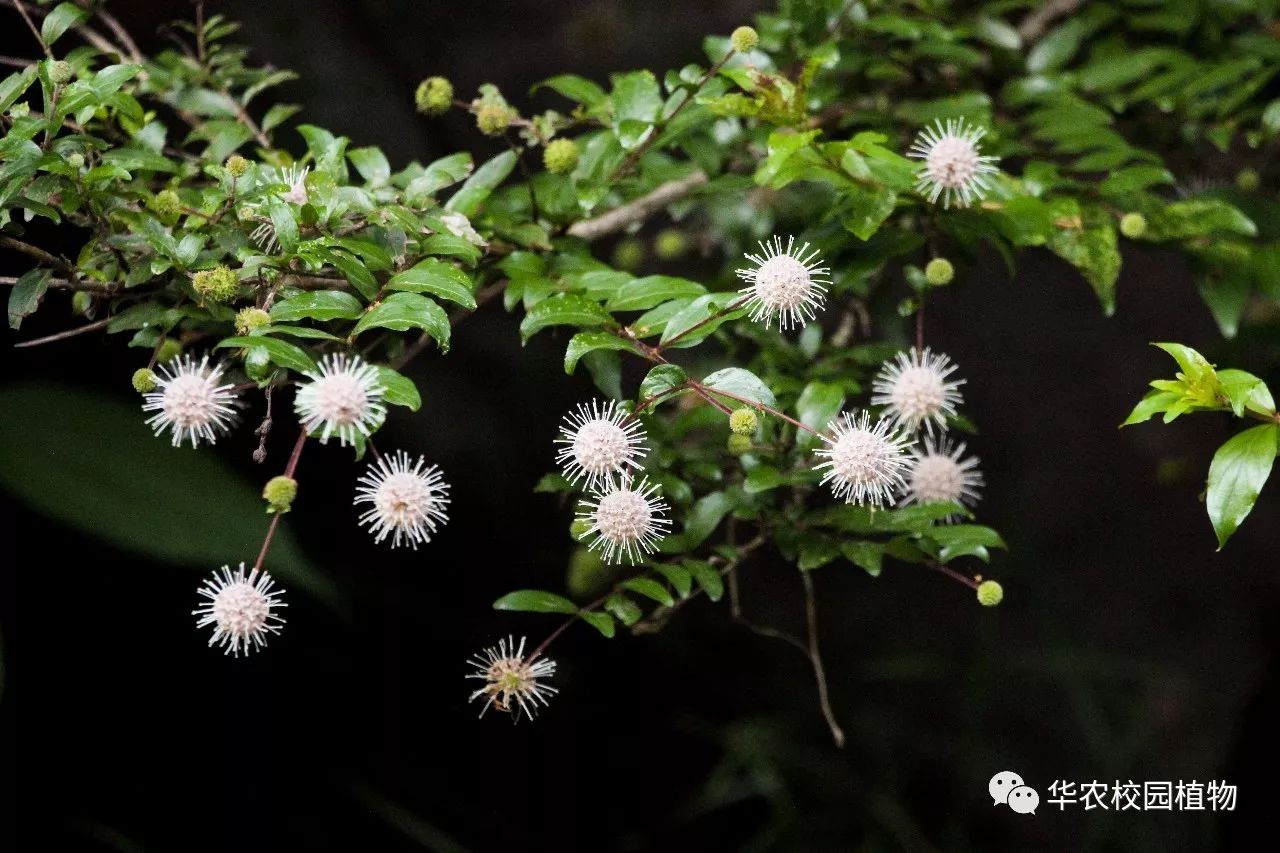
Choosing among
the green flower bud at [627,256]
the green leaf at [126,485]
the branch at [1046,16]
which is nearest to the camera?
the green leaf at [126,485]

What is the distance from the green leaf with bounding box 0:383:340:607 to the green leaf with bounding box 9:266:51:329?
269 millimetres

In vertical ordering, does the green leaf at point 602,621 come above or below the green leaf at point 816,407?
below

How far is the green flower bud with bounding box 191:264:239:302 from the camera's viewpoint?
25.7 inches

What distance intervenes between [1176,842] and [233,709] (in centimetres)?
137

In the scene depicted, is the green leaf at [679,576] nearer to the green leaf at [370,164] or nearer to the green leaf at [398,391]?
the green leaf at [398,391]

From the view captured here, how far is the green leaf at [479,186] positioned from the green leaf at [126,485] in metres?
0.37

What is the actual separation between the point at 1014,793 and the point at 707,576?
481mm

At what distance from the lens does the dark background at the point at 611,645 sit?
50.4 inches

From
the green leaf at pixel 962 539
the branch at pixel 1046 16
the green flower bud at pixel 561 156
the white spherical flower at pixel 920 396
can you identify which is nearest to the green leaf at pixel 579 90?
the green flower bud at pixel 561 156

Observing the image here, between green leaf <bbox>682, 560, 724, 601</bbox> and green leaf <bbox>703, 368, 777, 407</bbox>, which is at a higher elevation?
green leaf <bbox>703, 368, 777, 407</bbox>

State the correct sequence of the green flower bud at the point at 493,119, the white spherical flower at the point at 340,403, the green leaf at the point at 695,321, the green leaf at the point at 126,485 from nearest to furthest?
1. the white spherical flower at the point at 340,403
2. the green leaf at the point at 695,321
3. the green flower bud at the point at 493,119
4. the green leaf at the point at 126,485

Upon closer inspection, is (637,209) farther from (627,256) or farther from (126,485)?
(126,485)

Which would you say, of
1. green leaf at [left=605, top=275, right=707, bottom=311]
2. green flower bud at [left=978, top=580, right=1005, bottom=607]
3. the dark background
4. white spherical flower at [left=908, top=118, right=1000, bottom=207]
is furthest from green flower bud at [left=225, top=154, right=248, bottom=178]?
green flower bud at [left=978, top=580, right=1005, bottom=607]

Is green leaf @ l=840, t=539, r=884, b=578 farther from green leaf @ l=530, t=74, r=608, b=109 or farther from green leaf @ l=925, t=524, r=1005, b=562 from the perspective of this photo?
green leaf @ l=530, t=74, r=608, b=109
